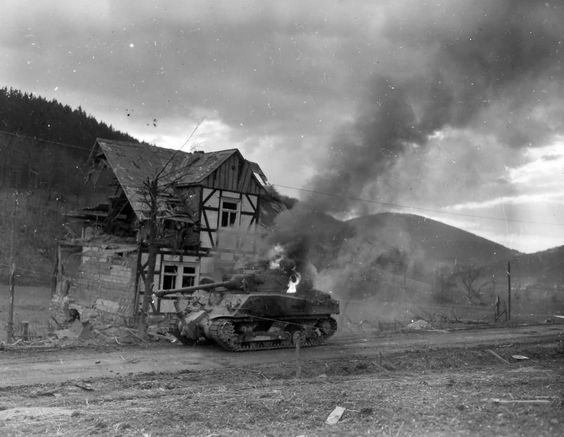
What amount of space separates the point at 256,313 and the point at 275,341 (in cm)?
120

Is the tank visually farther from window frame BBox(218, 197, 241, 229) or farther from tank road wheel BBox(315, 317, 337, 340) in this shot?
window frame BBox(218, 197, 241, 229)

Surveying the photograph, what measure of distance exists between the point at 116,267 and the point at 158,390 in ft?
50.7

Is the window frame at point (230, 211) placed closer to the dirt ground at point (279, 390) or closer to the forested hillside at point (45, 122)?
the dirt ground at point (279, 390)

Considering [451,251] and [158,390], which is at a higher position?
[451,251]

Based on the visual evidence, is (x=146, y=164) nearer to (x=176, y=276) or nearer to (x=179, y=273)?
(x=179, y=273)

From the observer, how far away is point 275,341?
18844mm

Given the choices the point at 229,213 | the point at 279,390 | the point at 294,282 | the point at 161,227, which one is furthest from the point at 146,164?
the point at 279,390

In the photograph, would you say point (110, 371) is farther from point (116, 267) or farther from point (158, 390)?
point (116, 267)

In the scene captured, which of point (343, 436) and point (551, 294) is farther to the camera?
point (551, 294)

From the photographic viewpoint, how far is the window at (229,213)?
2798cm

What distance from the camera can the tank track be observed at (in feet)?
58.0

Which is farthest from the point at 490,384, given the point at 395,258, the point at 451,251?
the point at 451,251

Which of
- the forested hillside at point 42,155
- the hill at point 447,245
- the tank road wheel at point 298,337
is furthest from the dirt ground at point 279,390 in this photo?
the forested hillside at point 42,155

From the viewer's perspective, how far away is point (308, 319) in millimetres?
19938
